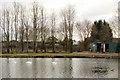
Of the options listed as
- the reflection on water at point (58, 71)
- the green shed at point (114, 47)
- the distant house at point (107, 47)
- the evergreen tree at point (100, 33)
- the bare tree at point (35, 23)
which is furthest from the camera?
the evergreen tree at point (100, 33)

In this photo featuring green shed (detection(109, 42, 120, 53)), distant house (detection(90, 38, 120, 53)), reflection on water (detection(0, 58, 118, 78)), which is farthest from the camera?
distant house (detection(90, 38, 120, 53))

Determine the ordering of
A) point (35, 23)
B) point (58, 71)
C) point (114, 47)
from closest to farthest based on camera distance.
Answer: point (58, 71)
point (114, 47)
point (35, 23)

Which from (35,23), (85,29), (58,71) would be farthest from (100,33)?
(58,71)

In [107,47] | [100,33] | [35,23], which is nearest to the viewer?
[35,23]

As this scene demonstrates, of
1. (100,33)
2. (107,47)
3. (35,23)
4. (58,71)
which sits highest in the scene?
(35,23)

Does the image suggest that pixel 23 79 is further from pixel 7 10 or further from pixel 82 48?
pixel 82 48


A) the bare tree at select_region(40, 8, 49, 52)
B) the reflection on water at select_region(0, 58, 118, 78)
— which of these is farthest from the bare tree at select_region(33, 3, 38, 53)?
the reflection on water at select_region(0, 58, 118, 78)

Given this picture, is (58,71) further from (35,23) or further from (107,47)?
(107,47)

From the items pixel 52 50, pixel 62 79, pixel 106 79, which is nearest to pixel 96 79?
pixel 106 79

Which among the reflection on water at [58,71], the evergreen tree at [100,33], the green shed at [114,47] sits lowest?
the reflection on water at [58,71]

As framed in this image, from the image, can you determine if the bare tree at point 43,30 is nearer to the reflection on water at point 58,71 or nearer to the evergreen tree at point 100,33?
the evergreen tree at point 100,33

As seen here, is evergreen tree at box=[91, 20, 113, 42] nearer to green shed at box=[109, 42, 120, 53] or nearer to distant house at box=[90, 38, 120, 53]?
distant house at box=[90, 38, 120, 53]

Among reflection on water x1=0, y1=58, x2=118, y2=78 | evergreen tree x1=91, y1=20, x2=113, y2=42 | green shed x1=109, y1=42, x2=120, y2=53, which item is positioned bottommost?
reflection on water x1=0, y1=58, x2=118, y2=78

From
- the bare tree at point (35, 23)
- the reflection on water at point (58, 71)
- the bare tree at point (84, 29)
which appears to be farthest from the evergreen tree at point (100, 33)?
the reflection on water at point (58, 71)
